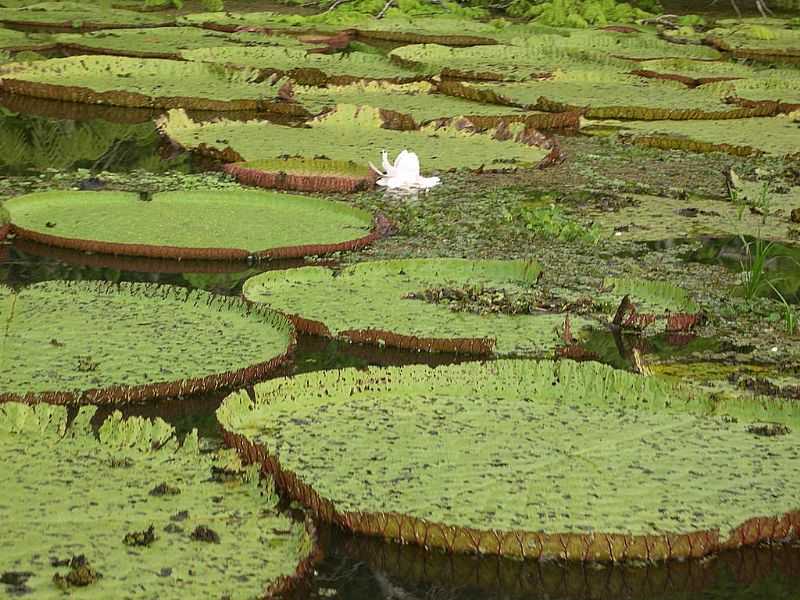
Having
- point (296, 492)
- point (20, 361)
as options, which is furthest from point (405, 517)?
point (20, 361)

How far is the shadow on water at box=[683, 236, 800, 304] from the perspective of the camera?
511 centimetres

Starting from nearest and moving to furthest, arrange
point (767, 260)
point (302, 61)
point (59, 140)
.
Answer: point (767, 260) → point (59, 140) → point (302, 61)

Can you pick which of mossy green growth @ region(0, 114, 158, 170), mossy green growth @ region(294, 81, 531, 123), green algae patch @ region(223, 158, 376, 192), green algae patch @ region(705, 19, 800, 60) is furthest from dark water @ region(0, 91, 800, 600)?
green algae patch @ region(705, 19, 800, 60)

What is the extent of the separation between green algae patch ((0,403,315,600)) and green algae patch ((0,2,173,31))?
29.8 feet

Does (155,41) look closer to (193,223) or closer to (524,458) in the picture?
(193,223)

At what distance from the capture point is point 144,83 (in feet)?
29.6

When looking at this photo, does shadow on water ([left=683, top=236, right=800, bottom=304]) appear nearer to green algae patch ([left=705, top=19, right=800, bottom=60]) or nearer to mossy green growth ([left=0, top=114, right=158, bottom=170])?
mossy green growth ([left=0, top=114, right=158, bottom=170])

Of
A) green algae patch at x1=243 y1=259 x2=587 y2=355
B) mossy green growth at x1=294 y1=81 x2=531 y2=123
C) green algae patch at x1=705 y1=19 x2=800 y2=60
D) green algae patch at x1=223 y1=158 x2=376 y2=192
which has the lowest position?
green algae patch at x1=705 y1=19 x2=800 y2=60

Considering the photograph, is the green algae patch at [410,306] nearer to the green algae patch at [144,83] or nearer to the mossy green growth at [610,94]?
the green algae patch at [144,83]

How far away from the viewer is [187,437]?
3285 millimetres

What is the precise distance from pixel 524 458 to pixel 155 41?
799 cm

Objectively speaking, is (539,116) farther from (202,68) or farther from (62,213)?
(62,213)

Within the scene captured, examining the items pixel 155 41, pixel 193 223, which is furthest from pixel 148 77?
pixel 193 223

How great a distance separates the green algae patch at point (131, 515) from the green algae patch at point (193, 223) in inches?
71.2
